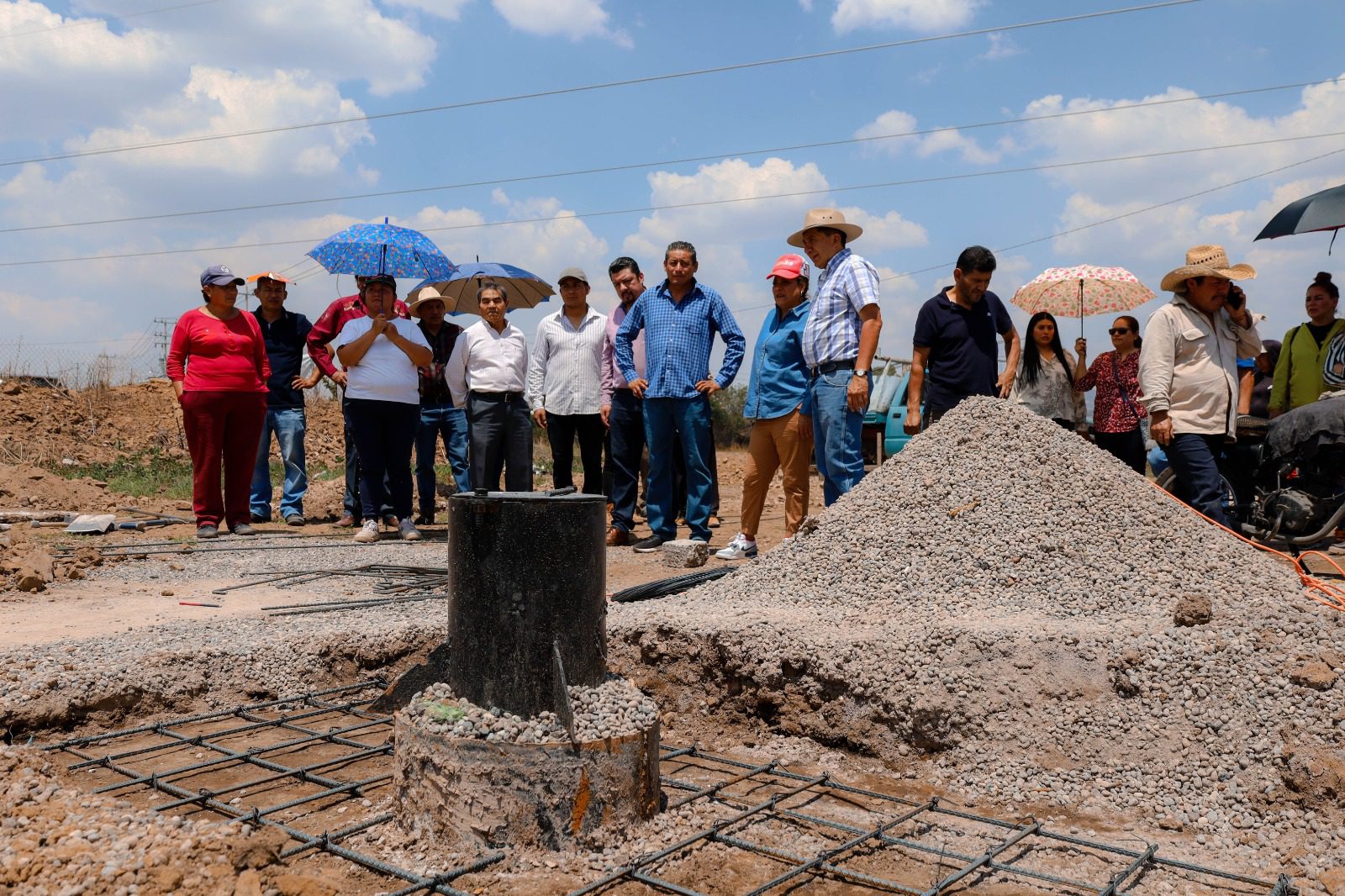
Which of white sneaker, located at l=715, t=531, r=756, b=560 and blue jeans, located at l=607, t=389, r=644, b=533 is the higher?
blue jeans, located at l=607, t=389, r=644, b=533

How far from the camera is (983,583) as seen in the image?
413 centimetres

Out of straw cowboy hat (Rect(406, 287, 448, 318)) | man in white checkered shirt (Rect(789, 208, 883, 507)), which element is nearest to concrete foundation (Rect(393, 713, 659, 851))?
man in white checkered shirt (Rect(789, 208, 883, 507))

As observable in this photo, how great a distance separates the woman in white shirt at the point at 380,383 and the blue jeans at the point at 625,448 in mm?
1405

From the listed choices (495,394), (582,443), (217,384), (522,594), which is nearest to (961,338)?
(582,443)

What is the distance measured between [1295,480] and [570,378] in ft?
15.1

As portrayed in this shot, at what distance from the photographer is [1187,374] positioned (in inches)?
209

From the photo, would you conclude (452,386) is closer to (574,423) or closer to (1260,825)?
(574,423)

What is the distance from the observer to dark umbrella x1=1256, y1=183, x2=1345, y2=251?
21.0 ft

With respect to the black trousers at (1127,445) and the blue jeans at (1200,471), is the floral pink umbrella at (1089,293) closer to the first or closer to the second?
the black trousers at (1127,445)

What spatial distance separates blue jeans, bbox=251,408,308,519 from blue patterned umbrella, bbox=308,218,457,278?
1296 millimetres

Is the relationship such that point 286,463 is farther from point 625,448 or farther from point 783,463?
point 783,463

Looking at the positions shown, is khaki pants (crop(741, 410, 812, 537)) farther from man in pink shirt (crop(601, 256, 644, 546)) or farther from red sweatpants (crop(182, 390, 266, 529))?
red sweatpants (crop(182, 390, 266, 529))

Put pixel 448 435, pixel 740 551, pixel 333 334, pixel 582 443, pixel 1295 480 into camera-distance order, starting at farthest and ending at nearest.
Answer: pixel 448 435 < pixel 333 334 < pixel 582 443 < pixel 1295 480 < pixel 740 551

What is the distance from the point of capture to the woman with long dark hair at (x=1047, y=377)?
7.65 meters
